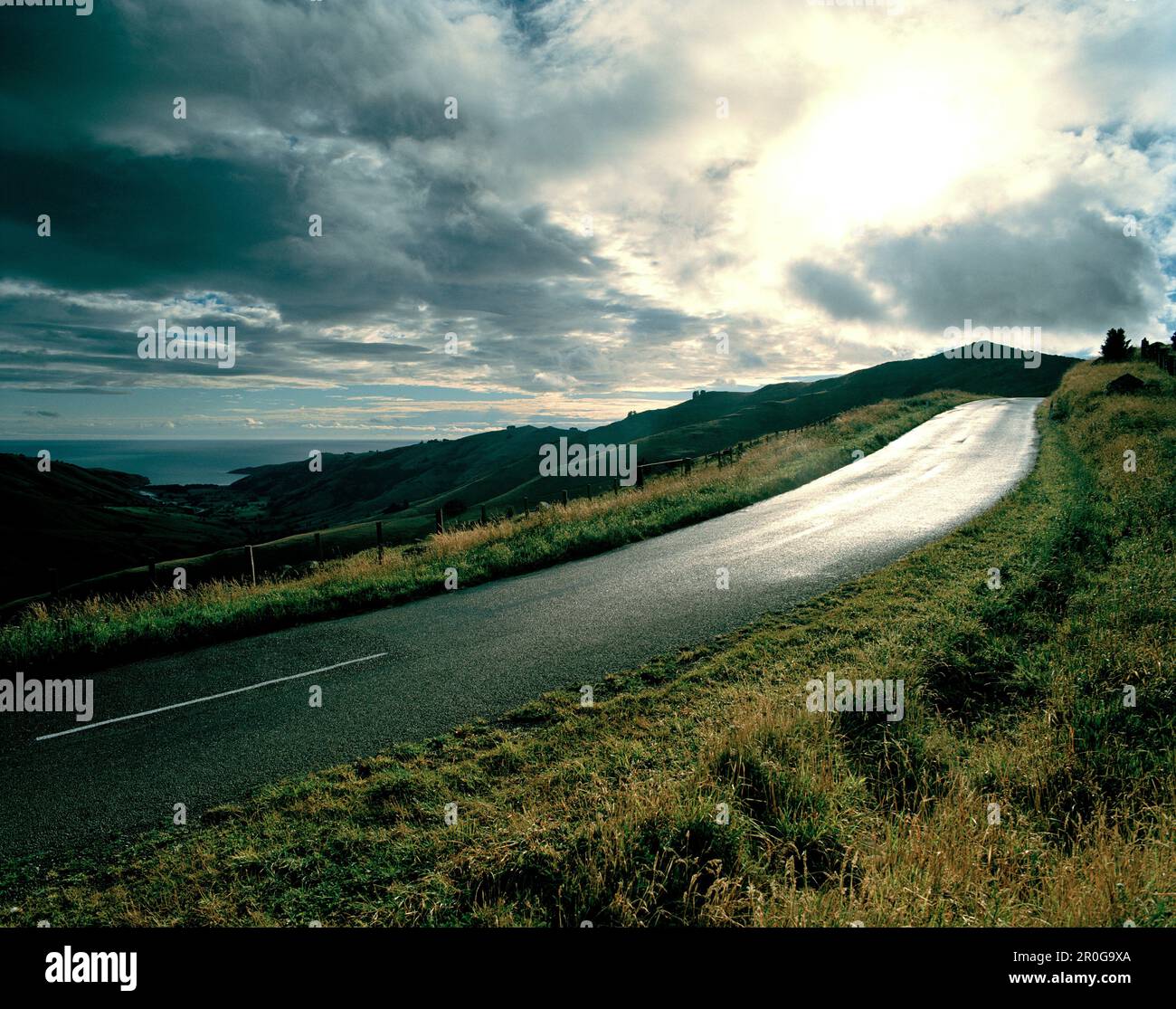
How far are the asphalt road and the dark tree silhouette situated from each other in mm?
61238

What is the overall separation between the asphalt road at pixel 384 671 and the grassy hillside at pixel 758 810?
62 cm

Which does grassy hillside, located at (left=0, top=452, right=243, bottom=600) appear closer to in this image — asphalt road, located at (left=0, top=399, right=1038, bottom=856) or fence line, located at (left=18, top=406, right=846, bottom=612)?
fence line, located at (left=18, top=406, right=846, bottom=612)

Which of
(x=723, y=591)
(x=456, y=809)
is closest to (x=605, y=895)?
(x=456, y=809)

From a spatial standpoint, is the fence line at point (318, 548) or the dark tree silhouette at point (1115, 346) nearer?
the fence line at point (318, 548)

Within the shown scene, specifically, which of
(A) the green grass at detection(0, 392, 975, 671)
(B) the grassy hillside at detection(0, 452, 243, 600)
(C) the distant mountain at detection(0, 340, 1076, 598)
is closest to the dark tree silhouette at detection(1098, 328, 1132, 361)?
(A) the green grass at detection(0, 392, 975, 671)

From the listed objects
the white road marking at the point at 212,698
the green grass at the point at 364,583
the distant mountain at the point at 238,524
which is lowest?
the white road marking at the point at 212,698

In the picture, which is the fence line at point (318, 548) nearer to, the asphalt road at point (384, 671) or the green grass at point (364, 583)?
the green grass at point (364, 583)

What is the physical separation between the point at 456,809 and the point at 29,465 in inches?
9206

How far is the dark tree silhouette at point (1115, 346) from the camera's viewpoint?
57.8 metres

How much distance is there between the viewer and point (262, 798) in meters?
5.34

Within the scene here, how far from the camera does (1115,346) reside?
190ft

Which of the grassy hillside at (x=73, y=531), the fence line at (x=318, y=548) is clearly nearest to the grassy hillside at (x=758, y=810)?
the fence line at (x=318, y=548)

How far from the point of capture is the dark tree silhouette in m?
57.8
